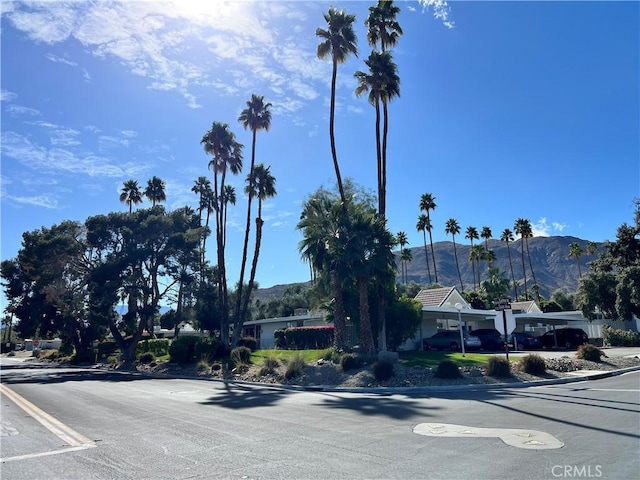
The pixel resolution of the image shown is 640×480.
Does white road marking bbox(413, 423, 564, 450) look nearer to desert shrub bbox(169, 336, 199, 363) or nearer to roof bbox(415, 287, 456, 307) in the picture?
desert shrub bbox(169, 336, 199, 363)

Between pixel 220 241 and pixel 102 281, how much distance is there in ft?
35.8

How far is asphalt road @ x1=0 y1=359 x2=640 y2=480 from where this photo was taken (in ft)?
21.6

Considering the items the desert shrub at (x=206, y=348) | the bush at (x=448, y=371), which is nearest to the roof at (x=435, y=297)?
the desert shrub at (x=206, y=348)

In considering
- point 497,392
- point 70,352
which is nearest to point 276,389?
point 497,392

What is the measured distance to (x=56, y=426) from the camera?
10719mm

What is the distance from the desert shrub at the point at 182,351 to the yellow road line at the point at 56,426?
59.1 ft

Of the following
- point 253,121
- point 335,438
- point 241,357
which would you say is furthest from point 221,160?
point 335,438

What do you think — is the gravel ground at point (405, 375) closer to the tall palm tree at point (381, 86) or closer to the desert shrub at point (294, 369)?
the desert shrub at point (294, 369)

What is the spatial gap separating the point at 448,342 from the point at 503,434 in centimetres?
2993

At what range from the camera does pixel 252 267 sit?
131ft

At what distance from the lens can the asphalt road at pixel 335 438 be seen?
6.59 m

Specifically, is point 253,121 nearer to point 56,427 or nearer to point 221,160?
point 221,160

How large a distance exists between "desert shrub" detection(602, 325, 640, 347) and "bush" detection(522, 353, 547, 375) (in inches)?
1012

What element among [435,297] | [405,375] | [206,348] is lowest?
[405,375]
